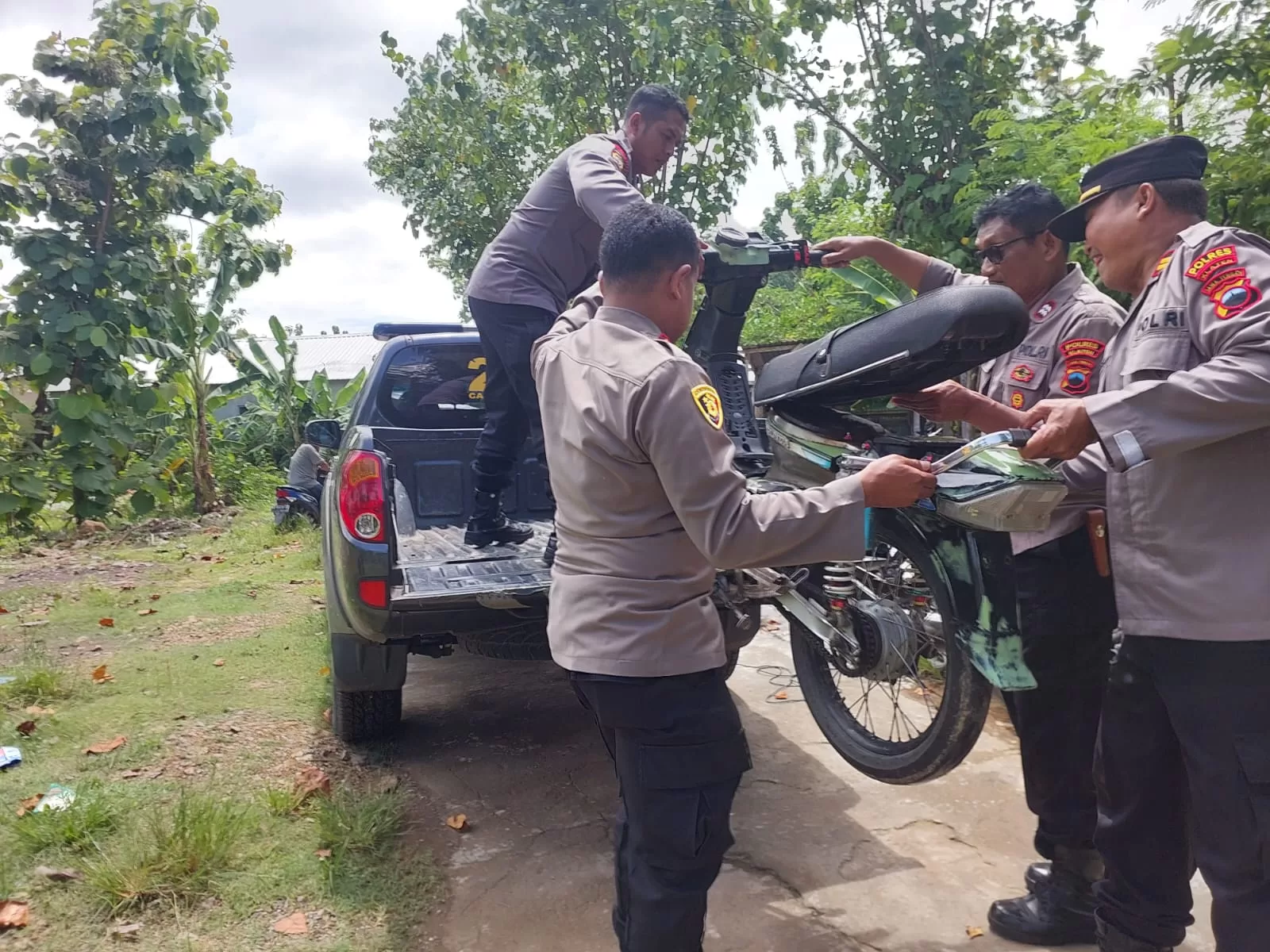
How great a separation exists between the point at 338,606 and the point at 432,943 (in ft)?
3.92

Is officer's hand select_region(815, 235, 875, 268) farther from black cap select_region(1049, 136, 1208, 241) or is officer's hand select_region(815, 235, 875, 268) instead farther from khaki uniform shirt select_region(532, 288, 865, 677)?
khaki uniform shirt select_region(532, 288, 865, 677)

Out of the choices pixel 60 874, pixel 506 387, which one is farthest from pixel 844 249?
pixel 60 874

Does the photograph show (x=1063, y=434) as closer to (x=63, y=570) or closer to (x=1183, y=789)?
(x=1183, y=789)

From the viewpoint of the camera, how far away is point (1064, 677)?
244 centimetres

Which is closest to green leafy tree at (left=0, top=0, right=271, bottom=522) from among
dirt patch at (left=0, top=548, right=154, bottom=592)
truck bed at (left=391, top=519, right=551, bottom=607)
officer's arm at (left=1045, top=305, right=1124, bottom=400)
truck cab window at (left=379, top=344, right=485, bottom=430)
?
dirt patch at (left=0, top=548, right=154, bottom=592)

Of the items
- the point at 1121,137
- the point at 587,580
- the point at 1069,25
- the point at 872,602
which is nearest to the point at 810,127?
the point at 1069,25

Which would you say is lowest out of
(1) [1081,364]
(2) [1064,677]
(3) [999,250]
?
(2) [1064,677]

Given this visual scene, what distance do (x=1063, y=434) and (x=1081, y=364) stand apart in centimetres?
72

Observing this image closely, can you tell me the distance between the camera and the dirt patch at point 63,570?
6859 millimetres

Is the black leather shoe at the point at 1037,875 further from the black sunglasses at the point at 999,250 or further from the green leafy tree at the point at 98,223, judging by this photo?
the green leafy tree at the point at 98,223

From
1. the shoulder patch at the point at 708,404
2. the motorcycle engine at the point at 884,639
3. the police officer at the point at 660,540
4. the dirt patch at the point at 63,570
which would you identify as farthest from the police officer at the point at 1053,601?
the dirt patch at the point at 63,570

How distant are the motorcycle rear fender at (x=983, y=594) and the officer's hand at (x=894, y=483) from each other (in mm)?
435

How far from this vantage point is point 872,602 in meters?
2.55

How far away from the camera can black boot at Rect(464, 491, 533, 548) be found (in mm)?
→ 3830
